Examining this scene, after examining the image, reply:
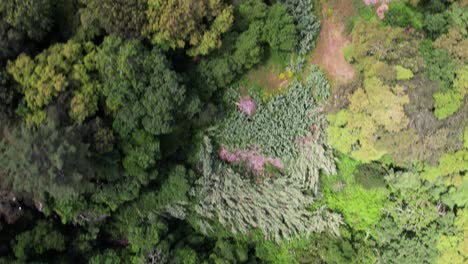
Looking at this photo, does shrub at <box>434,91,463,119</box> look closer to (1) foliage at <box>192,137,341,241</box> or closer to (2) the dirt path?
(2) the dirt path

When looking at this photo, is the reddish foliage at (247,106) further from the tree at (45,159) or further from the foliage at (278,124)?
the tree at (45,159)

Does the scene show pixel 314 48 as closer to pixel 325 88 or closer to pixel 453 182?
pixel 325 88

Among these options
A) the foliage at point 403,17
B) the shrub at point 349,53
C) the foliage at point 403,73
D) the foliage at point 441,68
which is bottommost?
the foliage at point 403,73

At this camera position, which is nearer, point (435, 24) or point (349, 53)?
point (435, 24)

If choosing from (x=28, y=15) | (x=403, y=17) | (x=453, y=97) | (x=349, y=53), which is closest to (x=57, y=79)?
(x=28, y=15)

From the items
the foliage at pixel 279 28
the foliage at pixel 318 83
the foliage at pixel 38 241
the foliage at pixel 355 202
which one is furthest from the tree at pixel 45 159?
the foliage at pixel 355 202

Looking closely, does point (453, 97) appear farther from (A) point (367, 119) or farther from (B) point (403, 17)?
(B) point (403, 17)

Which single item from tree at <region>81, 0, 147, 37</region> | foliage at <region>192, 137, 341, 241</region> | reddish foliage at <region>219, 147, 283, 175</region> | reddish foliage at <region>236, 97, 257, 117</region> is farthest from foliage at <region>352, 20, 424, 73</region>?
tree at <region>81, 0, 147, 37</region>
